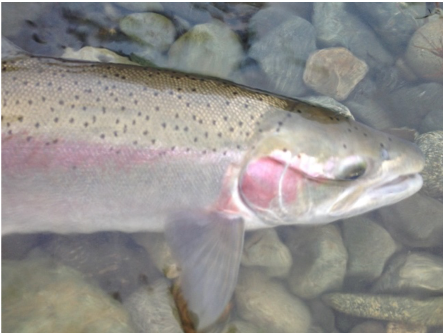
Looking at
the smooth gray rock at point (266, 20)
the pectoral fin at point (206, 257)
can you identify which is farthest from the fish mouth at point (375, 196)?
the smooth gray rock at point (266, 20)

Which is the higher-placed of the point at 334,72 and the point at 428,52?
the point at 428,52

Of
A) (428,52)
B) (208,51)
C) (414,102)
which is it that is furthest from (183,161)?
(428,52)

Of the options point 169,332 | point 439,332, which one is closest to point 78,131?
point 169,332

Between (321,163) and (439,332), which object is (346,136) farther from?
(439,332)

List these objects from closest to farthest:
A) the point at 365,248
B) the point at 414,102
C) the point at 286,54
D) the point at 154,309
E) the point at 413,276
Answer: the point at 154,309 → the point at 413,276 → the point at 365,248 → the point at 286,54 → the point at 414,102

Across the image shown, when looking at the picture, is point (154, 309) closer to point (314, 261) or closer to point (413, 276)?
point (314, 261)

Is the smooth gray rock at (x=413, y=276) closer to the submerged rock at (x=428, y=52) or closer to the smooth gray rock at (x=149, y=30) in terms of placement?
the submerged rock at (x=428, y=52)

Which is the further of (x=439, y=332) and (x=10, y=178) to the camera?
(x=439, y=332)

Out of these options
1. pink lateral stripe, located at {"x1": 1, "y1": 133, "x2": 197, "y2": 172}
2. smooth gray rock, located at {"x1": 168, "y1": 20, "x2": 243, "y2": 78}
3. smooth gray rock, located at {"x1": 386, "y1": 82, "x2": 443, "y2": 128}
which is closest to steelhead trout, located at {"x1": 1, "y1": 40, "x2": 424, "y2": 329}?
pink lateral stripe, located at {"x1": 1, "y1": 133, "x2": 197, "y2": 172}
